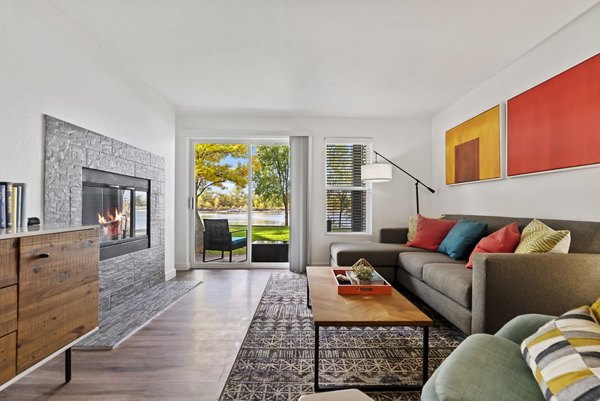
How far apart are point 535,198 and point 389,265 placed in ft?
5.03

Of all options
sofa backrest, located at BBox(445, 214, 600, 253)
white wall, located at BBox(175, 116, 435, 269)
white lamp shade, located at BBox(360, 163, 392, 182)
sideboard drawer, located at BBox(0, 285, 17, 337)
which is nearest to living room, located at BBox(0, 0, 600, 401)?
sofa backrest, located at BBox(445, 214, 600, 253)

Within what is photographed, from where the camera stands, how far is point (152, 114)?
12.8 feet

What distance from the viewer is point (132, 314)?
285 cm

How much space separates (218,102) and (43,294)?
3278 mm

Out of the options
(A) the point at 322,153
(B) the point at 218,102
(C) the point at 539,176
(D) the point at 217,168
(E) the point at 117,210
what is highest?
(B) the point at 218,102

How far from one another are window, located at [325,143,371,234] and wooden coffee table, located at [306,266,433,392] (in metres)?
2.81

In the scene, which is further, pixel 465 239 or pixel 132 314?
pixel 465 239

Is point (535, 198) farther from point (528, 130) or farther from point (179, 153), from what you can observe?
point (179, 153)

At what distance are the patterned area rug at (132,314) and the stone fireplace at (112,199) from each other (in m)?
0.11

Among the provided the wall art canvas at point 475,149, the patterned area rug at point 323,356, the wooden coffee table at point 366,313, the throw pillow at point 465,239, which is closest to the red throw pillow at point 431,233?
the throw pillow at point 465,239

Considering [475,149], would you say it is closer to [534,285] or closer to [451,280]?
[451,280]

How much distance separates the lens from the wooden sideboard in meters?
1.36

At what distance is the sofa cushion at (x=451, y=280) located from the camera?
7.28 ft

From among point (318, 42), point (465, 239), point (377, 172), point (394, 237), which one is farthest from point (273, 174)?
point (465, 239)
